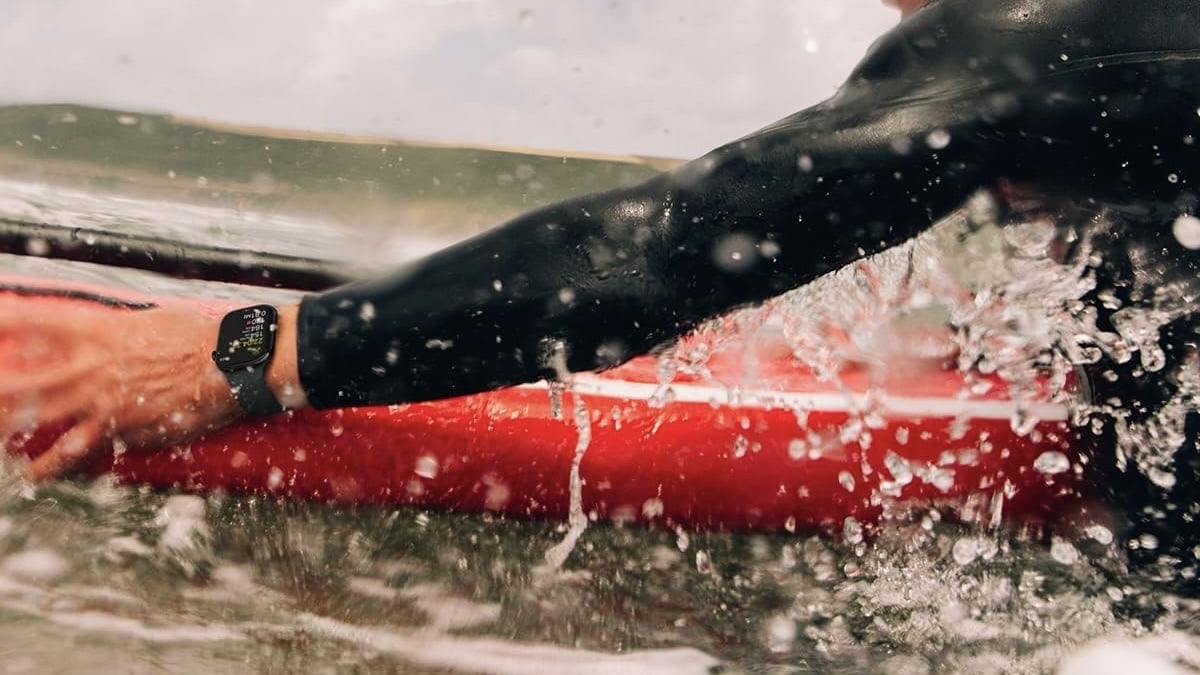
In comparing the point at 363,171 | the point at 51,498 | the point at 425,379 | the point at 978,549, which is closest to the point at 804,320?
the point at 978,549

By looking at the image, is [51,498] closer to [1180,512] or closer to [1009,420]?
[1009,420]

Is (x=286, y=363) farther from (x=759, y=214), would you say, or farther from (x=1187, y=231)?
(x=1187, y=231)

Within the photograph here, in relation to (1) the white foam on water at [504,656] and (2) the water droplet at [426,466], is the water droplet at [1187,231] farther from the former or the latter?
(2) the water droplet at [426,466]

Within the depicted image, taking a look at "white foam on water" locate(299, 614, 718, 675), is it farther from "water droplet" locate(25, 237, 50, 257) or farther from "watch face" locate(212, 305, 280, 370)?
"water droplet" locate(25, 237, 50, 257)

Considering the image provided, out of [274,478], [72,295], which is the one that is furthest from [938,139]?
[72,295]

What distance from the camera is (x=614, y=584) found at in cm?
121

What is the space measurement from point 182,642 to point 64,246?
0.96m

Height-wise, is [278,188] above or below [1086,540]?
above

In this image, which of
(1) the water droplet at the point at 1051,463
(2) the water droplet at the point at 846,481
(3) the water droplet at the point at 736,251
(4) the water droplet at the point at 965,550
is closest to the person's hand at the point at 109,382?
(3) the water droplet at the point at 736,251

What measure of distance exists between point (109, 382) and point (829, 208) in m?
0.89

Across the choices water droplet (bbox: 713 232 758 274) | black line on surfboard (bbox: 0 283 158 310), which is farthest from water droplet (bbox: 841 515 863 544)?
black line on surfboard (bbox: 0 283 158 310)

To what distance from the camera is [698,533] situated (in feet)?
4.52

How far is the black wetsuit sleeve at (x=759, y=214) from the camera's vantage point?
38.4 inches

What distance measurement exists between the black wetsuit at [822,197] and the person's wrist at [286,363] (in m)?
0.03
